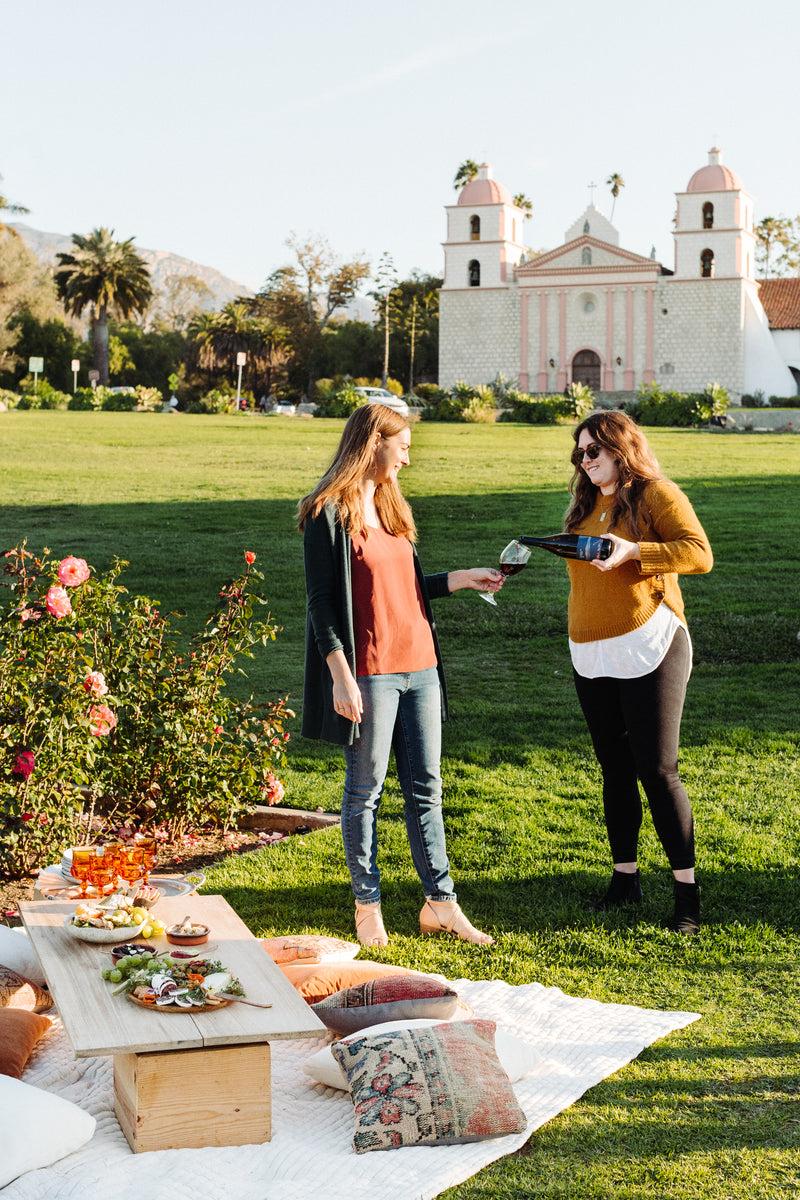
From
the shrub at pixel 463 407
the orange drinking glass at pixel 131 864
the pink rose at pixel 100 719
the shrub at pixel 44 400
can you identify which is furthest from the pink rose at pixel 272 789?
the shrub at pixel 44 400

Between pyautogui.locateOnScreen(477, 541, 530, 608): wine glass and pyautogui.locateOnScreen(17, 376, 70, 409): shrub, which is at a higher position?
pyautogui.locateOnScreen(17, 376, 70, 409): shrub

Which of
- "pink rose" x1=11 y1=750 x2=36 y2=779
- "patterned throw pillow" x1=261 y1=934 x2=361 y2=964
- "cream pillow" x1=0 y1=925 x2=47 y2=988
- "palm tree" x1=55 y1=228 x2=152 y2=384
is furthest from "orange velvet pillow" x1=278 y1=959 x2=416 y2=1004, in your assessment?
"palm tree" x1=55 y1=228 x2=152 y2=384

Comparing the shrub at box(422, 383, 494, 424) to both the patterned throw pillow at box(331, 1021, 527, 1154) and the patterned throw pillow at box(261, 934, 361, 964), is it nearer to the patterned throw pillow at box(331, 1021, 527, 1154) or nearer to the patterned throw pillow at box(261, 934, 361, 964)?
the patterned throw pillow at box(261, 934, 361, 964)

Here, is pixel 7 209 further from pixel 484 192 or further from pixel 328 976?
pixel 328 976

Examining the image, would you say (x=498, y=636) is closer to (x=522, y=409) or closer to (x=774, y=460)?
(x=774, y=460)

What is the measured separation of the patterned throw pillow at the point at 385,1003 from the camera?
12.7 feet

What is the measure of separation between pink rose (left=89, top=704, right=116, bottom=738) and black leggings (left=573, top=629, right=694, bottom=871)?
6.32ft

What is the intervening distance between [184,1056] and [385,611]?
176cm

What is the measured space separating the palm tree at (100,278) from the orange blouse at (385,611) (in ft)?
192

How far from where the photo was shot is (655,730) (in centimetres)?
475

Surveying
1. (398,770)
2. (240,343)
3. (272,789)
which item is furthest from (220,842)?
(240,343)

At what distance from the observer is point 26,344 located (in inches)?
2414

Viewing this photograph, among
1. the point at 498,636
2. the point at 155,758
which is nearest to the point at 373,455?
the point at 155,758

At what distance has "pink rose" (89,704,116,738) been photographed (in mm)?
5508
